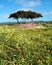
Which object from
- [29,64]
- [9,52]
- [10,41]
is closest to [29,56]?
[29,64]

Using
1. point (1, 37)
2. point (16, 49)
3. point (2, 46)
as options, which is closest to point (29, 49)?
point (16, 49)

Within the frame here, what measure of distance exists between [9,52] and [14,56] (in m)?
0.27

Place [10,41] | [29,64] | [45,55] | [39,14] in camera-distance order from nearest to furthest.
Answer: [29,64] < [45,55] < [10,41] < [39,14]

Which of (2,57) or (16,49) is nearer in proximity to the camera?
(2,57)

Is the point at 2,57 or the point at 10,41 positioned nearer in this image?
the point at 2,57

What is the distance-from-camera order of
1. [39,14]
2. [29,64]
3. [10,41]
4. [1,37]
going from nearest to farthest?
[29,64] → [10,41] → [1,37] → [39,14]

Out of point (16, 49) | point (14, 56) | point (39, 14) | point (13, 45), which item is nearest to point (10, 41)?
point (13, 45)

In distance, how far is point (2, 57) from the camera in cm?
450

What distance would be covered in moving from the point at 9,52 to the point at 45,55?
2.70 ft

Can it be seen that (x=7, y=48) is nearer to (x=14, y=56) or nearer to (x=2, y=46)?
(x=2, y=46)

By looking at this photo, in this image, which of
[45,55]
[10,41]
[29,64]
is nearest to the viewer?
[29,64]

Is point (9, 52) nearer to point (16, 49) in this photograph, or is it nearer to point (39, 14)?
point (16, 49)

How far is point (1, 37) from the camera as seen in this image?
6152mm

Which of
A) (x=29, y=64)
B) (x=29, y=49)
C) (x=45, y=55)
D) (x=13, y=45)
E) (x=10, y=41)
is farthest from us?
(x=10, y=41)
